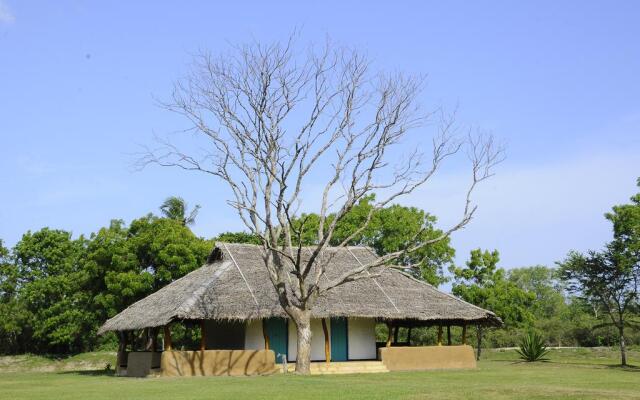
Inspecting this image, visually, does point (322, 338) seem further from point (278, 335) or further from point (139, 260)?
point (139, 260)

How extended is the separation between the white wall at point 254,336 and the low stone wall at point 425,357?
3981 mm

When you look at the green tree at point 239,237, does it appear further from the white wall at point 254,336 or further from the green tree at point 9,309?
the white wall at point 254,336

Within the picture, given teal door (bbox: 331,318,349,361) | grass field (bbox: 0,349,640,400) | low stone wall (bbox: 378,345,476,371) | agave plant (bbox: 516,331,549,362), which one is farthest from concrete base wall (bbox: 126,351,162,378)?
agave plant (bbox: 516,331,549,362)

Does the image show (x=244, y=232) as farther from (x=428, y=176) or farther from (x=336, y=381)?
(x=336, y=381)

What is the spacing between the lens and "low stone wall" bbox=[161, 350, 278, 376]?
21.0m

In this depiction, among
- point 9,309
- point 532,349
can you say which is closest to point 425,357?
point 532,349

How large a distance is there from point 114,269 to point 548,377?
20.6 meters

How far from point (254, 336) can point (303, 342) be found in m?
3.32

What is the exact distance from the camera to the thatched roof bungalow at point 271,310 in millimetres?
21719

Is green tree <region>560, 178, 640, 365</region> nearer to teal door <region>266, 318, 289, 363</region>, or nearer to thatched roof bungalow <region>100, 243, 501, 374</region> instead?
thatched roof bungalow <region>100, 243, 501, 374</region>

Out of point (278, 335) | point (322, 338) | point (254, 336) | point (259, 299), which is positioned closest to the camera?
point (259, 299)

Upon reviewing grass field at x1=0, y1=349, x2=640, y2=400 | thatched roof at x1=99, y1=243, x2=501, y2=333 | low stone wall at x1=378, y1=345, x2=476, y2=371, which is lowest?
grass field at x1=0, y1=349, x2=640, y2=400

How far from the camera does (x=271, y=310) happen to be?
21859mm

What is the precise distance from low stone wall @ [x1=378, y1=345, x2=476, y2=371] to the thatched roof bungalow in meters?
0.57
